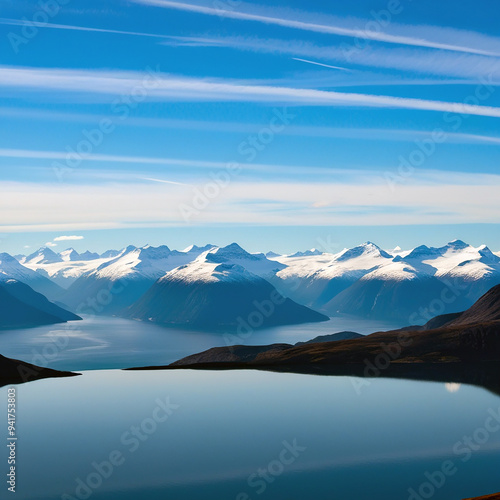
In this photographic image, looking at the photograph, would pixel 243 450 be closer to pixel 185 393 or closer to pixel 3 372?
pixel 185 393

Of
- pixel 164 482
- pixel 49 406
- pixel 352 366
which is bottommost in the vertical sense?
pixel 164 482

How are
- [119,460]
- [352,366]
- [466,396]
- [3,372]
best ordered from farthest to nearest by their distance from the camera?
1. [352,366]
2. [3,372]
3. [466,396]
4. [119,460]

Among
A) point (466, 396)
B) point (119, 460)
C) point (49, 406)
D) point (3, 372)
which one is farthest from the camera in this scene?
point (3, 372)

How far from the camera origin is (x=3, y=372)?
164500 mm

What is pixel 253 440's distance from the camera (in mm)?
94812

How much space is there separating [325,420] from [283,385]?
147 ft

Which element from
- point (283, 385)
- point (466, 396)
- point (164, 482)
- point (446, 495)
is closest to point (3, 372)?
point (283, 385)

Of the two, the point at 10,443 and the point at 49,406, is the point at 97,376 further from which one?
the point at 10,443

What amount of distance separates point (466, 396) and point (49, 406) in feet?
286

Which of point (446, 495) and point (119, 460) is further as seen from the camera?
point (119, 460)

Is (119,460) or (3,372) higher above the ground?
(3,372)

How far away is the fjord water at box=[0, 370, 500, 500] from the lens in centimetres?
7331

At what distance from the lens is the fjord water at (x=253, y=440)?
73.3 meters

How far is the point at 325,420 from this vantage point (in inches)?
4318
